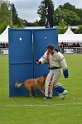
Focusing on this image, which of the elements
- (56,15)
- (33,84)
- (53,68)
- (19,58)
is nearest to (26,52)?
(19,58)

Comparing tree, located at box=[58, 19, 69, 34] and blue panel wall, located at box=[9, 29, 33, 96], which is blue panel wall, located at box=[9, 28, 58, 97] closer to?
blue panel wall, located at box=[9, 29, 33, 96]

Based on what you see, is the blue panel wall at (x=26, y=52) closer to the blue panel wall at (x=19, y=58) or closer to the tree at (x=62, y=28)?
the blue panel wall at (x=19, y=58)

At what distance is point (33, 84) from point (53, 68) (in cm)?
89

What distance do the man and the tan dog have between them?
27 cm

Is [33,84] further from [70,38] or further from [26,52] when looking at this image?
[70,38]

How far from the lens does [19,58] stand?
14.1 meters

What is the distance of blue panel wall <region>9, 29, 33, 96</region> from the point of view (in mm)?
13914

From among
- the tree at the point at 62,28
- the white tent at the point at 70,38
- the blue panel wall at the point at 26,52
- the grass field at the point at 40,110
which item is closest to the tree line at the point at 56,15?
the tree at the point at 62,28

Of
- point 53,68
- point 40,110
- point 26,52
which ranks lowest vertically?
point 40,110

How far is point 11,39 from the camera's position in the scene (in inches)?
545

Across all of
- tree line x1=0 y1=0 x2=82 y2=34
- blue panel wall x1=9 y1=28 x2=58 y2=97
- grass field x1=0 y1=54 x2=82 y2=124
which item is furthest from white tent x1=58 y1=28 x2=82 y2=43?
tree line x1=0 y1=0 x2=82 y2=34

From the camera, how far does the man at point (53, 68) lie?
42.9ft

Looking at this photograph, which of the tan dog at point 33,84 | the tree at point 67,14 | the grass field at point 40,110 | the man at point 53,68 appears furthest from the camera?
the tree at point 67,14

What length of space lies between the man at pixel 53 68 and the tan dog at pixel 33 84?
0.27 metres
